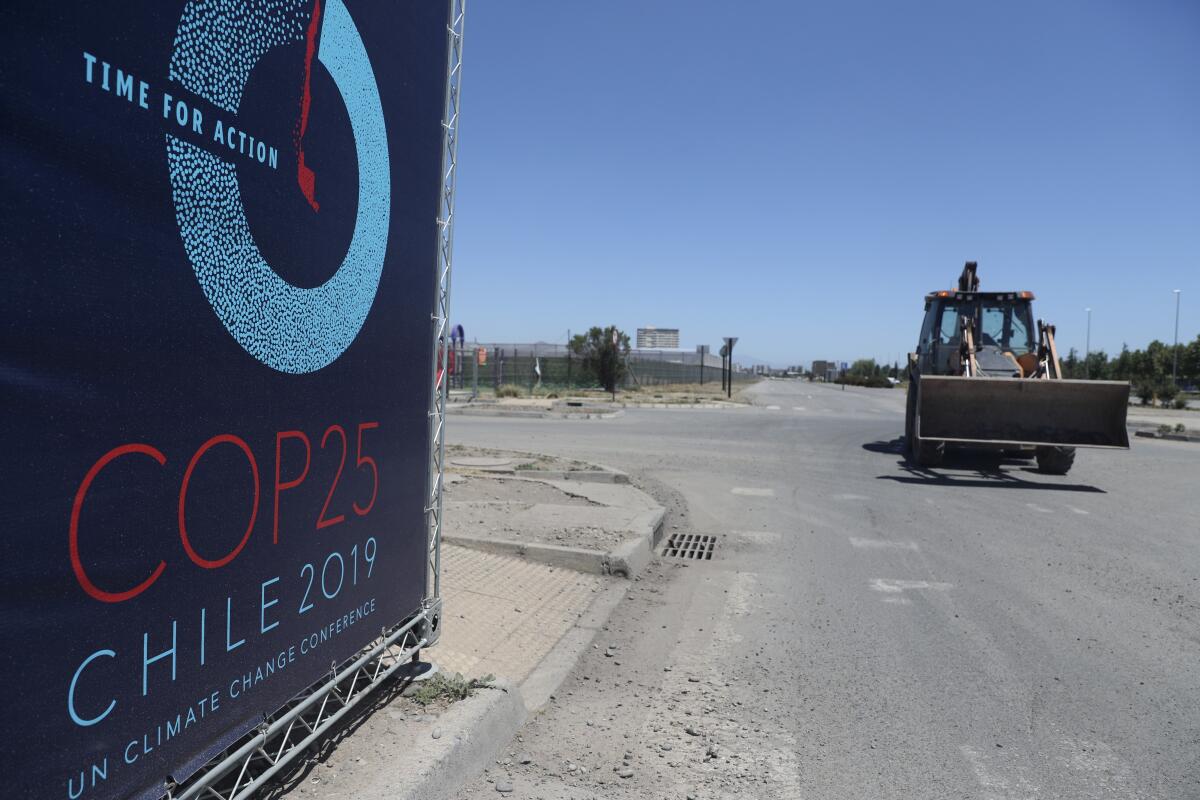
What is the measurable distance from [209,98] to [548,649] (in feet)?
11.7

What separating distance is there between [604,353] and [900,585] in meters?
36.6

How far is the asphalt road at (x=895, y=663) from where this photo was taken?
3.48 meters

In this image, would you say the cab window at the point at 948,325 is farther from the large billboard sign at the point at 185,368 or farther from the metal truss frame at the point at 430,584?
the large billboard sign at the point at 185,368

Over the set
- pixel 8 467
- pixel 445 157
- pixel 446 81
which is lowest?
pixel 8 467

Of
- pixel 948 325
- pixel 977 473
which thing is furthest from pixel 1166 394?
pixel 977 473

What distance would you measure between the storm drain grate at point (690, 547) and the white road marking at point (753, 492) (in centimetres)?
262

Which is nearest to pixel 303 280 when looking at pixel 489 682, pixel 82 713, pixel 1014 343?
pixel 82 713

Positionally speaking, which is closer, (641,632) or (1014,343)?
(641,632)

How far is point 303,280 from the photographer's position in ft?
9.45

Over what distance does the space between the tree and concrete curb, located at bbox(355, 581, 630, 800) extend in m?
38.0

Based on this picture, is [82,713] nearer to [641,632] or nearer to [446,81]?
[446,81]

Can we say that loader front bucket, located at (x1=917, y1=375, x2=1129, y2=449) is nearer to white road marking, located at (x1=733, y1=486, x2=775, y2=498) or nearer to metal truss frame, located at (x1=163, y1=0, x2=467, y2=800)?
white road marking, located at (x1=733, y1=486, x2=775, y2=498)

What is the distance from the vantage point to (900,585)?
645 cm

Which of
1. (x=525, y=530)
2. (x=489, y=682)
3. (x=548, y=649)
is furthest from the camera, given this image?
(x=525, y=530)
